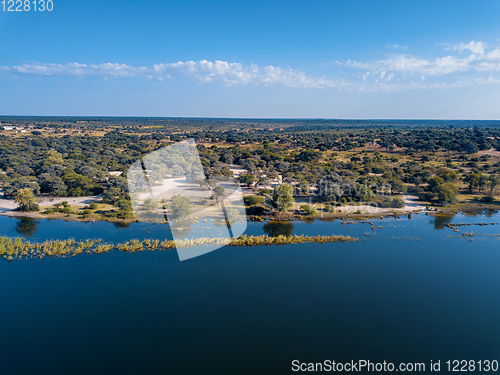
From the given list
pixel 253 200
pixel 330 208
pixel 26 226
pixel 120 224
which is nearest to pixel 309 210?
pixel 330 208

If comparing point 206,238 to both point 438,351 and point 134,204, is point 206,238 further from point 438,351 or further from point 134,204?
point 438,351

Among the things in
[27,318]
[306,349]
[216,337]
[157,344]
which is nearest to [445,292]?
[306,349]

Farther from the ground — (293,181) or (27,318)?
(293,181)

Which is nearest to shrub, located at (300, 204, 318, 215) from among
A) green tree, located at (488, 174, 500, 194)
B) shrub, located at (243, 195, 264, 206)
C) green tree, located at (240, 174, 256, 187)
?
shrub, located at (243, 195, 264, 206)

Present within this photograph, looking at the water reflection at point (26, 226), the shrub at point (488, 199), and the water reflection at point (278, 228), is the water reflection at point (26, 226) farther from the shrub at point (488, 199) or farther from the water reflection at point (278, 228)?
the shrub at point (488, 199)

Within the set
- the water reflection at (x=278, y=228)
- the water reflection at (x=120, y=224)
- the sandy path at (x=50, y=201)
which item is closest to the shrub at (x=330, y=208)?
the water reflection at (x=278, y=228)

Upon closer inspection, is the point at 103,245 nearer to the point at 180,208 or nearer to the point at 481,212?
the point at 180,208
